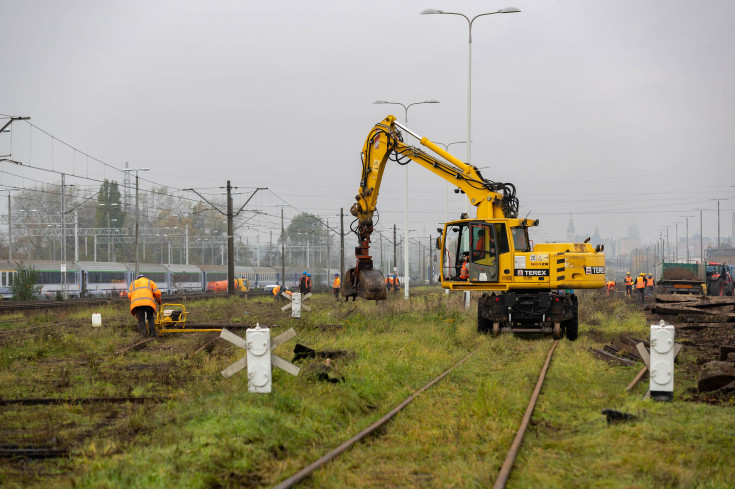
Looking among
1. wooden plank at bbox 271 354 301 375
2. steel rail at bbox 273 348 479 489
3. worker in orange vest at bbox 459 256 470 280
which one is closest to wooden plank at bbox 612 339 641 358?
worker in orange vest at bbox 459 256 470 280

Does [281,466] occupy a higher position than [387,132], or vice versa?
[387,132]

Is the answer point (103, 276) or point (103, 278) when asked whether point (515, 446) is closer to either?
point (103, 276)

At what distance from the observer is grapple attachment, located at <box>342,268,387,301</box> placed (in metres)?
18.5

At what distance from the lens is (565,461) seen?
22.8 ft

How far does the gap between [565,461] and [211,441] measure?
3100mm

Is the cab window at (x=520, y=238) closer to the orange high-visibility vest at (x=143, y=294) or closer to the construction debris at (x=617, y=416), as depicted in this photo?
the orange high-visibility vest at (x=143, y=294)

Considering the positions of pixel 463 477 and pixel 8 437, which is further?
pixel 8 437

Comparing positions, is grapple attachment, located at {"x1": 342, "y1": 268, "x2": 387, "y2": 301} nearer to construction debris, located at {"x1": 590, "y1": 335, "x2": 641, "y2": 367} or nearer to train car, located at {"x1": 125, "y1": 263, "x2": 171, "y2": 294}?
construction debris, located at {"x1": 590, "y1": 335, "x2": 641, "y2": 367}

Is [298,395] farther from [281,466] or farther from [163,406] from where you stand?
[281,466]

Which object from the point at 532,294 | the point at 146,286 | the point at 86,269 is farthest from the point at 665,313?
the point at 86,269

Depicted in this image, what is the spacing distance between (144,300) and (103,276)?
4501 cm

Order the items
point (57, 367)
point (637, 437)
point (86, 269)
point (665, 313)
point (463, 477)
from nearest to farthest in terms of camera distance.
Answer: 1. point (463, 477)
2. point (637, 437)
3. point (57, 367)
4. point (665, 313)
5. point (86, 269)

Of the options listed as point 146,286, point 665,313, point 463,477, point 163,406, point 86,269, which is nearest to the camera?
point 463,477

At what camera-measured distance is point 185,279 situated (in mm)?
70812
